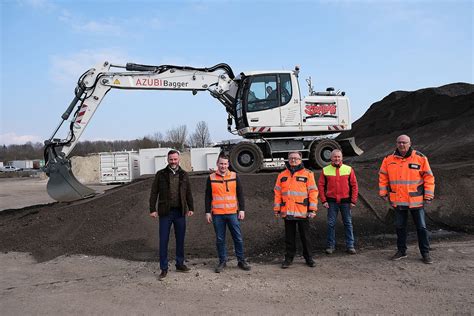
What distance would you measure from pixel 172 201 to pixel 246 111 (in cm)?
616

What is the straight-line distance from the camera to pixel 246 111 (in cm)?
1179

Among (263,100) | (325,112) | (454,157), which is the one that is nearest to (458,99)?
(454,157)

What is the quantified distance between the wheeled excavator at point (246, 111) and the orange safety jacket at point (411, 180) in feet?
18.2

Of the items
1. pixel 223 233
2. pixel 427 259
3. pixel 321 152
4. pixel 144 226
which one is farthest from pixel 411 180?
pixel 321 152

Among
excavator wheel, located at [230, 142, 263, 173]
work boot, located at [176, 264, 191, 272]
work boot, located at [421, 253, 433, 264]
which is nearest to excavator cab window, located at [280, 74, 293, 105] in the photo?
excavator wheel, located at [230, 142, 263, 173]

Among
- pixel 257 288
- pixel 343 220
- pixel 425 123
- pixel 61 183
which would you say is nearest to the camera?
pixel 257 288

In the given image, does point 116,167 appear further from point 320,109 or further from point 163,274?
point 163,274

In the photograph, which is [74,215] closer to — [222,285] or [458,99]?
[222,285]

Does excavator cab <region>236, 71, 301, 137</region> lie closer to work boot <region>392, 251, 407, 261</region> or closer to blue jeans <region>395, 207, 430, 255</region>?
blue jeans <region>395, 207, 430, 255</region>

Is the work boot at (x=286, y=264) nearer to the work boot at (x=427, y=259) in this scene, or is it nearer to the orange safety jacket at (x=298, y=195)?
the orange safety jacket at (x=298, y=195)

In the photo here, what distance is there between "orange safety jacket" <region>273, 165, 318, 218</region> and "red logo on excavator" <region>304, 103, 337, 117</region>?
5.94 meters

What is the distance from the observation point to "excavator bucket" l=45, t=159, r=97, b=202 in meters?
10.9

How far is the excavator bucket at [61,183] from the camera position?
10859 mm

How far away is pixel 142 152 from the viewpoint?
27672 mm
